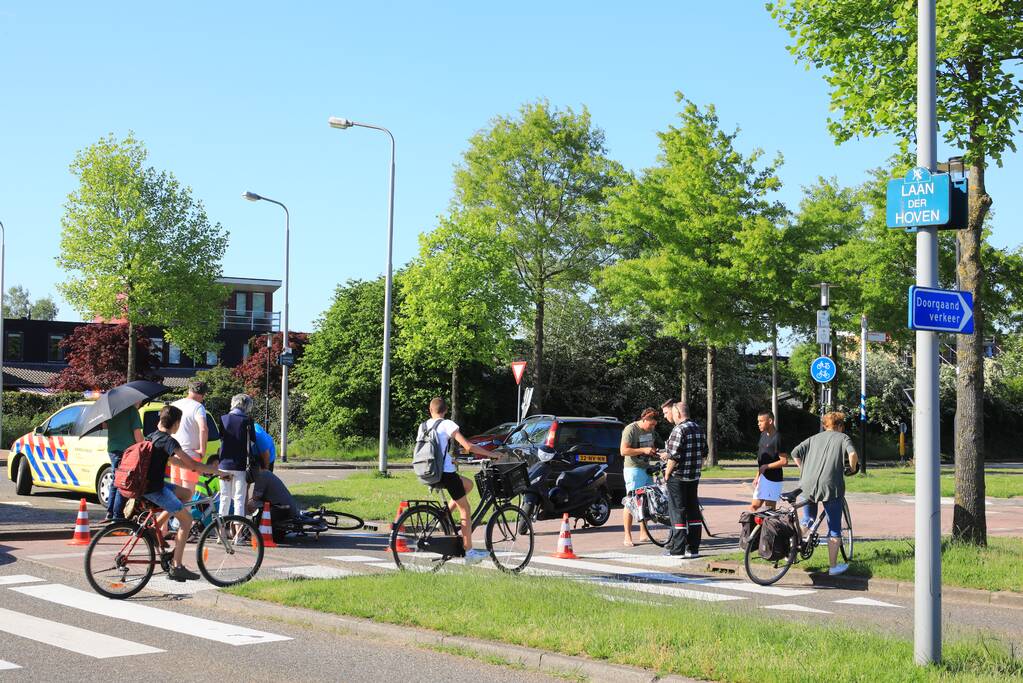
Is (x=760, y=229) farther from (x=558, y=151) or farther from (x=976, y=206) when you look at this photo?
(x=976, y=206)

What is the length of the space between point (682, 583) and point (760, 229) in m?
21.3

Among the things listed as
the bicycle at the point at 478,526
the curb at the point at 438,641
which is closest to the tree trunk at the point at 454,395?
the bicycle at the point at 478,526

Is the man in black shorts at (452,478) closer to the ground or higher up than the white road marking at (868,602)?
higher up

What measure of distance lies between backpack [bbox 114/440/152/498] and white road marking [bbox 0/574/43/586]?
1.62 metres

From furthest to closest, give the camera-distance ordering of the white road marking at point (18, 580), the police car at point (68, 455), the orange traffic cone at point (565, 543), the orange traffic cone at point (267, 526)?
1. the police car at point (68, 455)
2. the orange traffic cone at point (267, 526)
3. the orange traffic cone at point (565, 543)
4. the white road marking at point (18, 580)

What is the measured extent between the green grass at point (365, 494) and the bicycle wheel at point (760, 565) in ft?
20.5

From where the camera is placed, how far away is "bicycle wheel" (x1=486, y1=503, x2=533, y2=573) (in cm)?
1080

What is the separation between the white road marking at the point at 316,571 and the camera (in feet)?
34.2

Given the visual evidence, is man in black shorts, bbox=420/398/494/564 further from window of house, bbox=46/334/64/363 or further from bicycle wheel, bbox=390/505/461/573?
window of house, bbox=46/334/64/363

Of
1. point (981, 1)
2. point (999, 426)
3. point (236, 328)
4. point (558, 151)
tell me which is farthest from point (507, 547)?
point (236, 328)

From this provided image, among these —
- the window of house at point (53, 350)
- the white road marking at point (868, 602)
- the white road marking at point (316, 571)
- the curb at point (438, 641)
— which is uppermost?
the window of house at point (53, 350)

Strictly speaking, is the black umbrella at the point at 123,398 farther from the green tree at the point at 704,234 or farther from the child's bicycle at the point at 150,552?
the green tree at the point at 704,234

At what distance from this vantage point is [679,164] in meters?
32.1

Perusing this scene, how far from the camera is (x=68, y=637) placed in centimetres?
764
